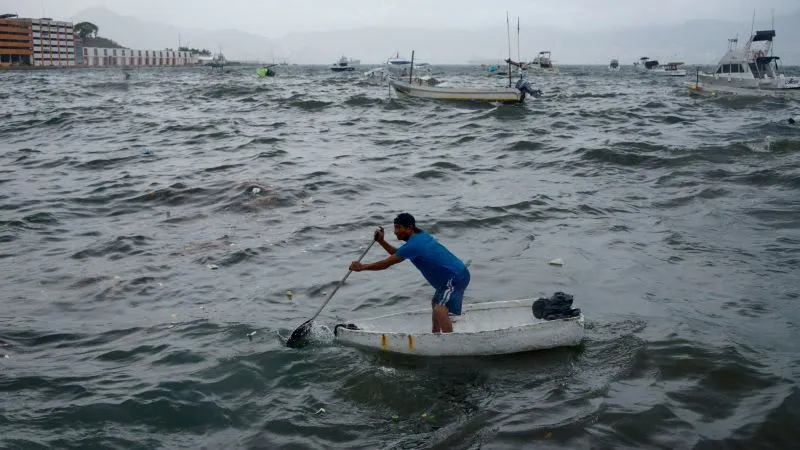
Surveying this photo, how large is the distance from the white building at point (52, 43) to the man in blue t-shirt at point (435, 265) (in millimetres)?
124300

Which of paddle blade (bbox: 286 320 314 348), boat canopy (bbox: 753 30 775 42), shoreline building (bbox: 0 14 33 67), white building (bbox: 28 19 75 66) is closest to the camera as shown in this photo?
paddle blade (bbox: 286 320 314 348)

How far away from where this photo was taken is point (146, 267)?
10.9 m

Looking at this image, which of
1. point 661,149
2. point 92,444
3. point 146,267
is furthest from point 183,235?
point 661,149

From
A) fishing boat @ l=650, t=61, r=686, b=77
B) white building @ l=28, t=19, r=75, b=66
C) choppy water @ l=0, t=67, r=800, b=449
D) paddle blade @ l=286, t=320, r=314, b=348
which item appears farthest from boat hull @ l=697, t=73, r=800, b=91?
white building @ l=28, t=19, r=75, b=66

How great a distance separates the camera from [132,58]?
147750 mm

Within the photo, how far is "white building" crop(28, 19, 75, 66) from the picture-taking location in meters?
112

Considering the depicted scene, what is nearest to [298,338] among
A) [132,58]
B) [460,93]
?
[460,93]

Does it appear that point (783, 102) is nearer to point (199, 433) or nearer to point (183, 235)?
point (183, 235)

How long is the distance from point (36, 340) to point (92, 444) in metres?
2.80

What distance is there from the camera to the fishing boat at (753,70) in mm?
Result: 40594

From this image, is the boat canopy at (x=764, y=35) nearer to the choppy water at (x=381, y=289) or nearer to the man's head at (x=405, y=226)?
the choppy water at (x=381, y=289)

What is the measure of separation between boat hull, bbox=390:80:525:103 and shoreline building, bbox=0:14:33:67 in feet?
296

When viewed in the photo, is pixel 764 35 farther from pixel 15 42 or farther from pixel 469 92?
pixel 15 42

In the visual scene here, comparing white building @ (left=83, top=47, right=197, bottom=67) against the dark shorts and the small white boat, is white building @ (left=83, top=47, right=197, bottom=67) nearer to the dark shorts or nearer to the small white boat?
the small white boat
